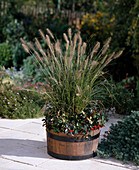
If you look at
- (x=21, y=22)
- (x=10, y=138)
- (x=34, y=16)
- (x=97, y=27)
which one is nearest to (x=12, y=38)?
(x=21, y=22)

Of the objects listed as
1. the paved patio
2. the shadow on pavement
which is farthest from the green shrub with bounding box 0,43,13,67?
the shadow on pavement

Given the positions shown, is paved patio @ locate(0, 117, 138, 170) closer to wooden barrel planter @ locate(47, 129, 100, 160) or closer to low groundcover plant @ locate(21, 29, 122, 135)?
wooden barrel planter @ locate(47, 129, 100, 160)

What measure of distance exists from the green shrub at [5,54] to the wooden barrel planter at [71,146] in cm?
619

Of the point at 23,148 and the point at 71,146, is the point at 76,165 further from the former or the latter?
the point at 23,148

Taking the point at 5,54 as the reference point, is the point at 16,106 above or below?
below

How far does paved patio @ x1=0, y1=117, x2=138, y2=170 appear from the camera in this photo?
3129mm

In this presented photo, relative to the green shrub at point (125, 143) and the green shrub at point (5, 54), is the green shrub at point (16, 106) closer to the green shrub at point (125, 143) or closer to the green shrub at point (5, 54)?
the green shrub at point (125, 143)

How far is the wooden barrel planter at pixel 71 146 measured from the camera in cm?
324

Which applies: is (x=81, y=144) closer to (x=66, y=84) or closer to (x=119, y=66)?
(x=66, y=84)

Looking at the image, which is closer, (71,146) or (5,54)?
(71,146)

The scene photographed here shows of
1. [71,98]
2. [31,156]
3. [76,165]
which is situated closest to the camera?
[76,165]

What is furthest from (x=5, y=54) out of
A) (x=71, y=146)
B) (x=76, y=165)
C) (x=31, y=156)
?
(x=76, y=165)

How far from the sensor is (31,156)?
3393 millimetres

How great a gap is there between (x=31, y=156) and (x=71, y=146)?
0.51 metres
